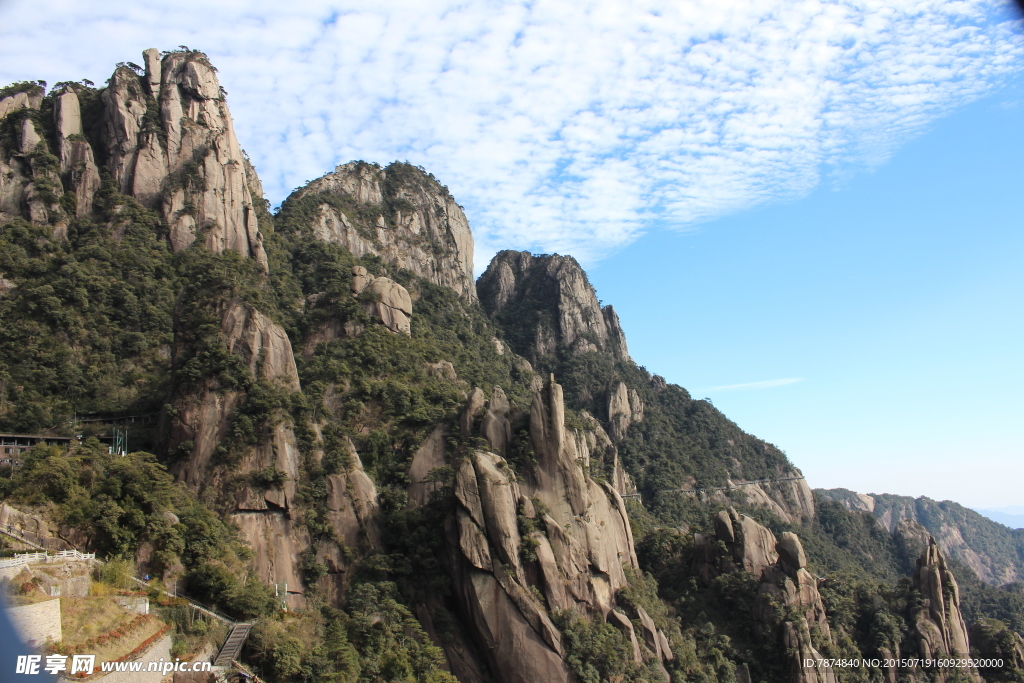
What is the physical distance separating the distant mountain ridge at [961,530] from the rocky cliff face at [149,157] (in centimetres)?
12323

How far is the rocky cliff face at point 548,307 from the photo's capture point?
110250mm

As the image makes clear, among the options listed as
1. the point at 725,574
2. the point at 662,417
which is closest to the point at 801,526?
the point at 662,417

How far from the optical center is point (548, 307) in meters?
114

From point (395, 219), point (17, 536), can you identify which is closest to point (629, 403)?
point (395, 219)

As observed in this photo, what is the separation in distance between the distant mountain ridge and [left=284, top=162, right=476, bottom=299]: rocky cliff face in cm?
9212

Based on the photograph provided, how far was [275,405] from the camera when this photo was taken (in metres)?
39.7

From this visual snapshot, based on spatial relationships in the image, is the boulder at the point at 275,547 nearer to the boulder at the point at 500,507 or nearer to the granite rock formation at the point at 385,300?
the boulder at the point at 500,507

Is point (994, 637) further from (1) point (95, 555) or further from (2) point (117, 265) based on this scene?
(2) point (117, 265)

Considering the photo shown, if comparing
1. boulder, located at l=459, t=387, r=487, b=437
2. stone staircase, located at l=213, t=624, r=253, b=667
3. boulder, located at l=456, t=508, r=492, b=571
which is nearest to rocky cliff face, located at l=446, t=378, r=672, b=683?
boulder, located at l=456, t=508, r=492, b=571

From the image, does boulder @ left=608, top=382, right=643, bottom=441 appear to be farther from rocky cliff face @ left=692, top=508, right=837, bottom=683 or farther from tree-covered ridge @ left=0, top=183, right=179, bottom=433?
tree-covered ridge @ left=0, top=183, right=179, bottom=433

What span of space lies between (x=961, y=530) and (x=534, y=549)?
152417 millimetres

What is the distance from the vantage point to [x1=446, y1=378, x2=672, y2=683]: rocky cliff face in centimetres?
3516

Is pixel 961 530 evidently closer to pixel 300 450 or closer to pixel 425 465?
pixel 425 465

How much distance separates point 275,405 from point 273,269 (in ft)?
102
